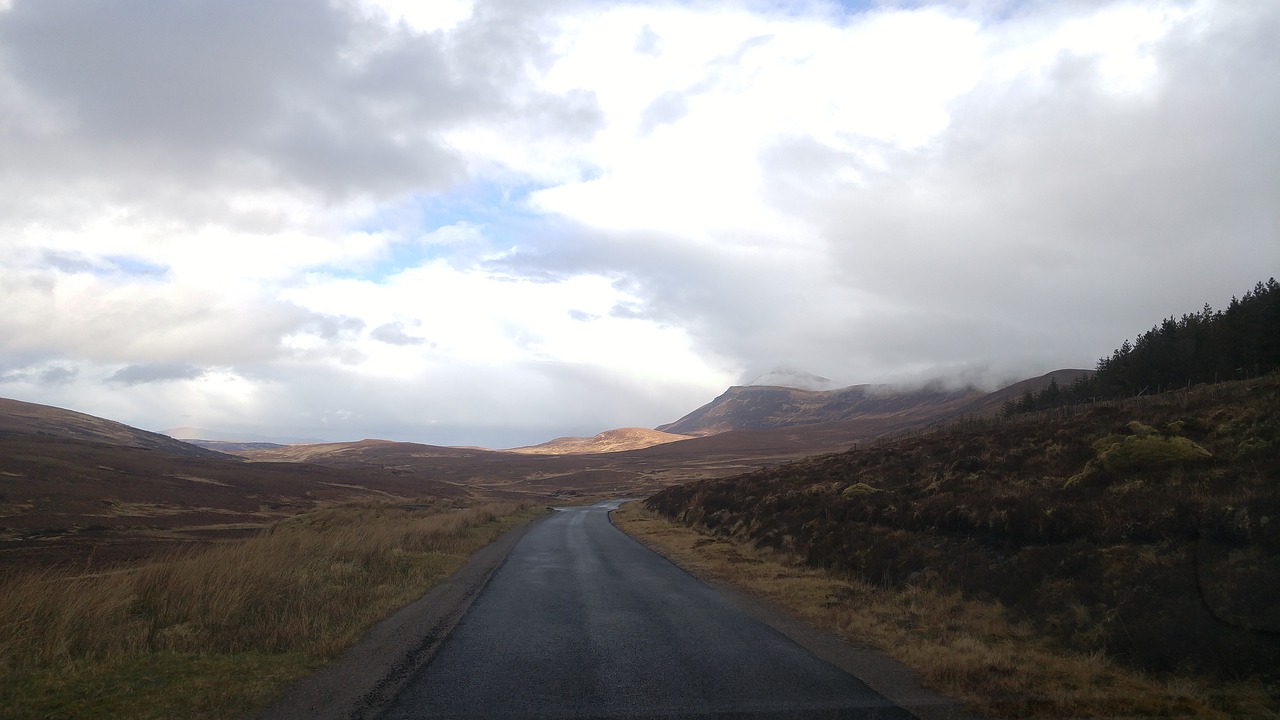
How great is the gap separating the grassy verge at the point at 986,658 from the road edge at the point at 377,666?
615cm

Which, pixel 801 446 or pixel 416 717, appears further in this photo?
pixel 801 446

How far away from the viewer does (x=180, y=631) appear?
9.41 metres

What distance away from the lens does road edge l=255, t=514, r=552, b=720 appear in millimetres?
6859

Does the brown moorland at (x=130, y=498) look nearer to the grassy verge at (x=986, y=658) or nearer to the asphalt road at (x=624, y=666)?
the asphalt road at (x=624, y=666)

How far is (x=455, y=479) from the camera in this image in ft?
471

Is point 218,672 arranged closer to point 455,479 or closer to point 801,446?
point 455,479

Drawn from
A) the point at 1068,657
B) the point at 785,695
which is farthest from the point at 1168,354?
the point at 785,695

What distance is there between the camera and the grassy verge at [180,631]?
22.8 feet

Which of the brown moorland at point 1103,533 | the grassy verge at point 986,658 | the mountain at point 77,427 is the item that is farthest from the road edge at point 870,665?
the mountain at point 77,427

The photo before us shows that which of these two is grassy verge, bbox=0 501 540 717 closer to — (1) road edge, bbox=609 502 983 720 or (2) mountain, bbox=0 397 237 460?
(1) road edge, bbox=609 502 983 720

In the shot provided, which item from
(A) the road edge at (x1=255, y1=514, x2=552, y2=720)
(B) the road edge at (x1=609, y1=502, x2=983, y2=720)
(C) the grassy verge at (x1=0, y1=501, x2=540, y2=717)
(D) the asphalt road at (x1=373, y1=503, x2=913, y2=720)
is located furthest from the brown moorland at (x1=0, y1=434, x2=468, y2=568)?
(B) the road edge at (x1=609, y1=502, x2=983, y2=720)

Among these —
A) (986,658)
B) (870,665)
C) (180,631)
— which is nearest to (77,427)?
(180,631)

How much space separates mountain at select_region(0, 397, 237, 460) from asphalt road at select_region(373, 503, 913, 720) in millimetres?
135615

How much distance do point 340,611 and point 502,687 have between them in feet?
17.7
